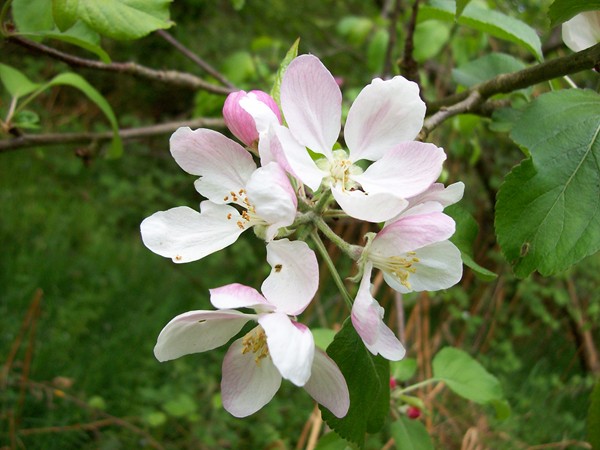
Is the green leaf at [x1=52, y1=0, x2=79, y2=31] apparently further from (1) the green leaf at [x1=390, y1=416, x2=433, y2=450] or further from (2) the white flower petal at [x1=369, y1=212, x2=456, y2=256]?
(1) the green leaf at [x1=390, y1=416, x2=433, y2=450]

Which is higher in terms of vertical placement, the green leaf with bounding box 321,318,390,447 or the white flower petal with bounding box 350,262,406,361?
Result: the white flower petal with bounding box 350,262,406,361

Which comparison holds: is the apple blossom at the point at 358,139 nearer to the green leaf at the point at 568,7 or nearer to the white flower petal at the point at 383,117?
the white flower petal at the point at 383,117

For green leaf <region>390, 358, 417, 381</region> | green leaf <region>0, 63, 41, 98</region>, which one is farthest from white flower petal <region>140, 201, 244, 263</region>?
green leaf <region>0, 63, 41, 98</region>

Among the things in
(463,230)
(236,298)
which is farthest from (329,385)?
(463,230)

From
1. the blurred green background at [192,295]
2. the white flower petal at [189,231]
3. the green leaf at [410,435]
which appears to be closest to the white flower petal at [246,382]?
the white flower petal at [189,231]

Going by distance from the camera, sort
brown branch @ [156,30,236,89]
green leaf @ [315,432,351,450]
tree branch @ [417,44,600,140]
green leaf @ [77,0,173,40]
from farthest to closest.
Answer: brown branch @ [156,30,236,89] → green leaf @ [315,432,351,450] → green leaf @ [77,0,173,40] → tree branch @ [417,44,600,140]

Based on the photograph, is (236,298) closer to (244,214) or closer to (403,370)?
(244,214)
